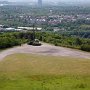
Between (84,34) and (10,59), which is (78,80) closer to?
(10,59)

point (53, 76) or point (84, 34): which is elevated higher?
point (53, 76)

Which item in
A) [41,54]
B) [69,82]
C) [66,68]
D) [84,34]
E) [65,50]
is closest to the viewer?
[69,82]

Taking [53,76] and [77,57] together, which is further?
[77,57]

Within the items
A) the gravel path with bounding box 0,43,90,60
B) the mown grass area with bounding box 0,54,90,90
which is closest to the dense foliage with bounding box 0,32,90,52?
the gravel path with bounding box 0,43,90,60

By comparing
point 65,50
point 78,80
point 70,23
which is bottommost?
point 70,23

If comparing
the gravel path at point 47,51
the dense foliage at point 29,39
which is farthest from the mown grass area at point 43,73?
the dense foliage at point 29,39

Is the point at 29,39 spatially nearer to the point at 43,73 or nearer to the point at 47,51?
the point at 47,51

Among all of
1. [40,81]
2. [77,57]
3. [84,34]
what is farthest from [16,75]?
[84,34]
